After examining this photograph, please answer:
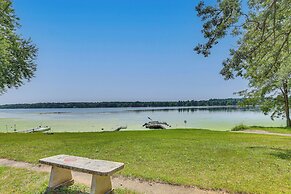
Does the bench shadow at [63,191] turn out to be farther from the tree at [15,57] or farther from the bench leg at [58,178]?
the tree at [15,57]

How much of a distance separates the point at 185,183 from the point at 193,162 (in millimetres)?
1885

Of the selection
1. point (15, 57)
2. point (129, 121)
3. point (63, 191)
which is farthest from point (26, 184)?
point (129, 121)

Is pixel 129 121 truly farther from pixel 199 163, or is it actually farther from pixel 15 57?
pixel 199 163

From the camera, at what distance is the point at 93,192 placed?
4055 millimetres

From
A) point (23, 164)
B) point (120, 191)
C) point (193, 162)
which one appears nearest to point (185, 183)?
point (120, 191)

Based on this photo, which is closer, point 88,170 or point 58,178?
point 88,170

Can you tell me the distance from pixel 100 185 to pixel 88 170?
0.47m

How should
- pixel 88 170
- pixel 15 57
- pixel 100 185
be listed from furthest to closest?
pixel 15 57
pixel 100 185
pixel 88 170

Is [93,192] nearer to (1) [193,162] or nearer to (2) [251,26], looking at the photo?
(1) [193,162]

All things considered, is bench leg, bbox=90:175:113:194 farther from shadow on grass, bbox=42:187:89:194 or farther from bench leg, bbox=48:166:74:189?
bench leg, bbox=48:166:74:189

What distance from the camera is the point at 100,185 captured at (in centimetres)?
416

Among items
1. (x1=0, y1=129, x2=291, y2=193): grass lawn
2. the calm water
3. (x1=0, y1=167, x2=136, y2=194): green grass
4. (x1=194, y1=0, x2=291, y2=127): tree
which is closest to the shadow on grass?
(x1=0, y1=167, x2=136, y2=194): green grass

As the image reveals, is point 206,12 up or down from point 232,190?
up

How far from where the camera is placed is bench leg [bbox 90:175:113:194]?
4.09 m
